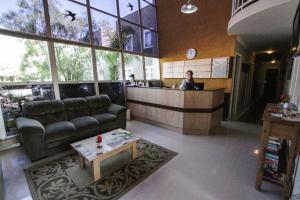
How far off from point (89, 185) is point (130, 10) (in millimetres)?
5350

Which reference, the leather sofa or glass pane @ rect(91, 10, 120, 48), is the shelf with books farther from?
glass pane @ rect(91, 10, 120, 48)

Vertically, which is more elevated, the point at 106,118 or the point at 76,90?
the point at 76,90

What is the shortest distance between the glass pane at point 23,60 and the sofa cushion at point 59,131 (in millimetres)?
1216

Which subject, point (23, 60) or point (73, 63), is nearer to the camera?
point (23, 60)

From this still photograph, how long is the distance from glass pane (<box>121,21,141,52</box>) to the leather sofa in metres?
2.16

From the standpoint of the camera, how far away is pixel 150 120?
4.43m

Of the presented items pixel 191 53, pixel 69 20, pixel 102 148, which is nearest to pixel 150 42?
pixel 191 53

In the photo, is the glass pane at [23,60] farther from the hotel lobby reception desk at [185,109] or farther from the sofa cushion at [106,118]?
the hotel lobby reception desk at [185,109]

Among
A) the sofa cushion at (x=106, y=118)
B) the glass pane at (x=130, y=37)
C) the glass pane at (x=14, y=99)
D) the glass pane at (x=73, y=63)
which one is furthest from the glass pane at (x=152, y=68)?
the glass pane at (x=14, y=99)

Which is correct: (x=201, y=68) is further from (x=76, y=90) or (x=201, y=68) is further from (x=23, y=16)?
(x=23, y=16)

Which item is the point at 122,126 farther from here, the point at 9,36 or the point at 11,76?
the point at 9,36

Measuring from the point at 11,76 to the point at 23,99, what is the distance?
507mm

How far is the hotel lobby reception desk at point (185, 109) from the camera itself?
3.51 meters

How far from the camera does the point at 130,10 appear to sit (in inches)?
205
